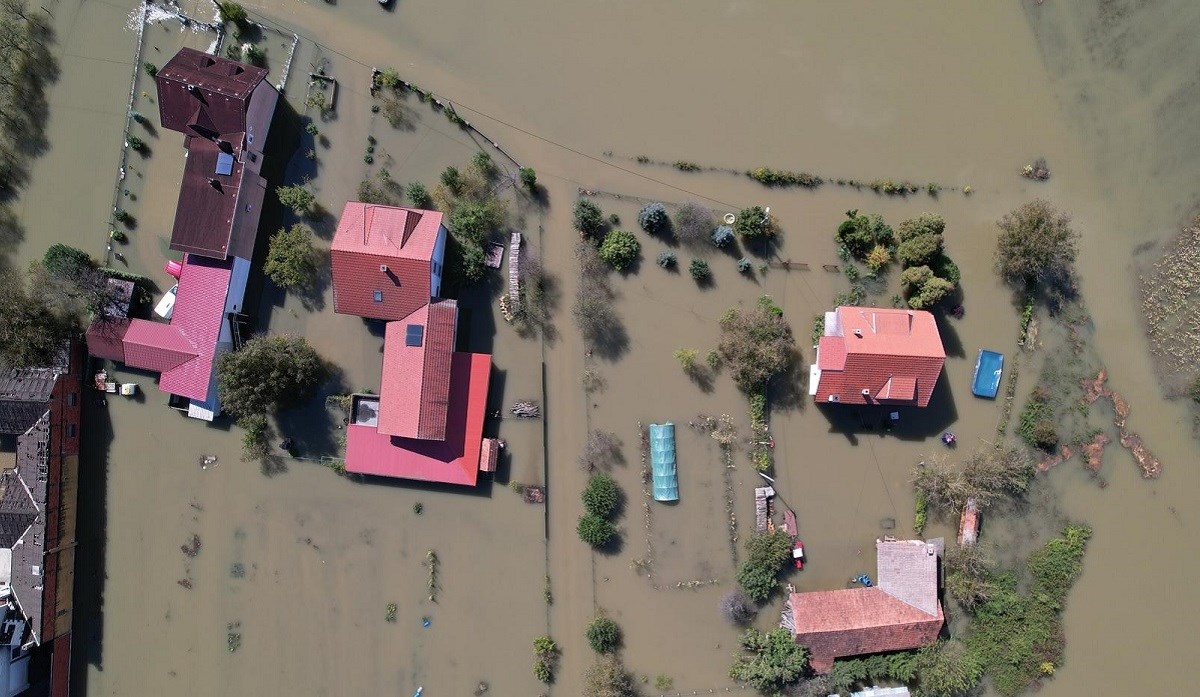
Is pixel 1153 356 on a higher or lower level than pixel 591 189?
lower

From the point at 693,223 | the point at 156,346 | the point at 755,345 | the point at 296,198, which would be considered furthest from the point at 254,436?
the point at 755,345

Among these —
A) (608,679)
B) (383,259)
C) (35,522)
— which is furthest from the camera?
(35,522)

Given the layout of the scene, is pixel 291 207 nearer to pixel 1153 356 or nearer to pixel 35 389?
pixel 35 389

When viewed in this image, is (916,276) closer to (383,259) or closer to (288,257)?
(383,259)

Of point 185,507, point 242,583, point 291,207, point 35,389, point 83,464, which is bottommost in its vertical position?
point 242,583

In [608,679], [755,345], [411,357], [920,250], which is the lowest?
[608,679]

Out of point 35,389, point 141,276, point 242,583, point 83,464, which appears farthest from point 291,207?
point 242,583

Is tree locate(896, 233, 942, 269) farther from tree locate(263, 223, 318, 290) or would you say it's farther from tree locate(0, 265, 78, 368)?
tree locate(0, 265, 78, 368)

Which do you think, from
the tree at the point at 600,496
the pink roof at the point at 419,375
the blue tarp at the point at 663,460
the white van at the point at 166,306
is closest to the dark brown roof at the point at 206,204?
the white van at the point at 166,306

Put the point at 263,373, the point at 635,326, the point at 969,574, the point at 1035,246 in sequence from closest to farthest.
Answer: the point at 263,373 → the point at 1035,246 → the point at 969,574 → the point at 635,326
